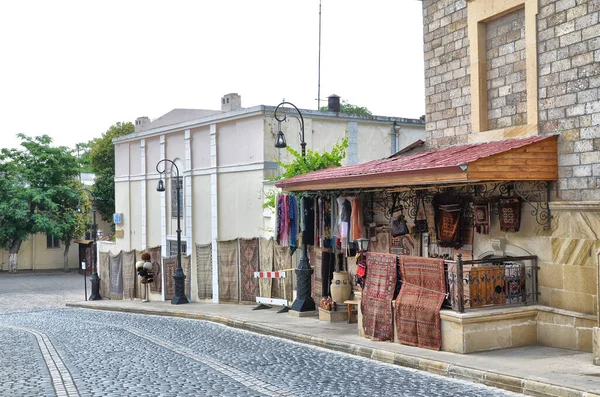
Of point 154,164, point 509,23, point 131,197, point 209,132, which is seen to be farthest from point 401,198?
point 131,197

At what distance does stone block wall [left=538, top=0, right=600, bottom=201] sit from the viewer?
10695 millimetres

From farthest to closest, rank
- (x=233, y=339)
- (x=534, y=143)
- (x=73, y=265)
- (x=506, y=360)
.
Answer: (x=73, y=265) < (x=233, y=339) < (x=534, y=143) < (x=506, y=360)

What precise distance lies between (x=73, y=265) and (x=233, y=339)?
42960mm

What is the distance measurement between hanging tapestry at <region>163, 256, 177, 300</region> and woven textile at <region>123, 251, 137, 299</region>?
299 cm

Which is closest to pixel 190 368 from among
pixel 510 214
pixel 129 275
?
pixel 510 214

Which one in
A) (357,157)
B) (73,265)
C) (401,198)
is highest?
(357,157)

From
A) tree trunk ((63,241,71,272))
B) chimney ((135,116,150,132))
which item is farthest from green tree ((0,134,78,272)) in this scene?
chimney ((135,116,150,132))

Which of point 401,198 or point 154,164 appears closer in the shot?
point 401,198

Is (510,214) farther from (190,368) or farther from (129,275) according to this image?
(129,275)

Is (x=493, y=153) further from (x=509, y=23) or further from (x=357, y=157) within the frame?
(x=357, y=157)

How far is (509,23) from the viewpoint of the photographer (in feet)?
41.3

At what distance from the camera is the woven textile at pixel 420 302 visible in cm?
1139

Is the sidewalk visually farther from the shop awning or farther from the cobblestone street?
the shop awning

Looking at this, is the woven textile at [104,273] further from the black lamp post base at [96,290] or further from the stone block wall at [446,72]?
the stone block wall at [446,72]
